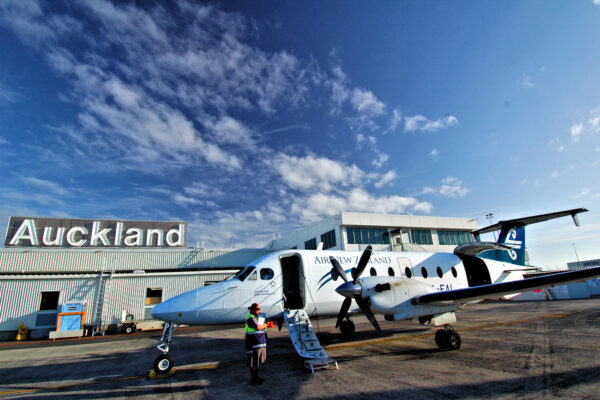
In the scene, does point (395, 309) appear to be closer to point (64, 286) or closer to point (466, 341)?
point (466, 341)

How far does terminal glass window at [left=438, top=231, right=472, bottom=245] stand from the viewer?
39906mm

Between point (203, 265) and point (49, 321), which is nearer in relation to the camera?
point (49, 321)

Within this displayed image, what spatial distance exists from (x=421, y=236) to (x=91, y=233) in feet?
127

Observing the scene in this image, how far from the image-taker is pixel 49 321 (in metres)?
21.7

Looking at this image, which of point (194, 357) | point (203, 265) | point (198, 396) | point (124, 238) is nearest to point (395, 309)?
point (198, 396)

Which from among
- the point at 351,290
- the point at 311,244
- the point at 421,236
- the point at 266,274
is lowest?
the point at 351,290

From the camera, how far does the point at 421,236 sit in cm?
3859

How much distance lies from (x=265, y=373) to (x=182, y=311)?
3.14m

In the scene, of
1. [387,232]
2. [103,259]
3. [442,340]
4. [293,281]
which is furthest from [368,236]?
[103,259]

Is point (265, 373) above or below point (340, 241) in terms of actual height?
below

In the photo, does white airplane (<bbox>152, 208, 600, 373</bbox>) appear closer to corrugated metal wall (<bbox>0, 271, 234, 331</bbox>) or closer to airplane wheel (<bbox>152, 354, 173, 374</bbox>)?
airplane wheel (<bbox>152, 354, 173, 374</bbox>)

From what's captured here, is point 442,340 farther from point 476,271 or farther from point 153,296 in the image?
point 153,296

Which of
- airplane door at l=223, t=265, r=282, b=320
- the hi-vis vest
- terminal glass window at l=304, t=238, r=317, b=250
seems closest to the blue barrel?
airplane door at l=223, t=265, r=282, b=320

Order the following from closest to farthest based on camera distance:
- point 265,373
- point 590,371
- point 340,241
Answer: point 590,371 → point 265,373 → point 340,241
